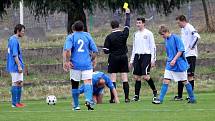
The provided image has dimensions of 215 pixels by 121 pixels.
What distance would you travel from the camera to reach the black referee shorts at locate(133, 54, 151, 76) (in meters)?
21.6

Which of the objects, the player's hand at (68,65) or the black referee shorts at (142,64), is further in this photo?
the black referee shorts at (142,64)

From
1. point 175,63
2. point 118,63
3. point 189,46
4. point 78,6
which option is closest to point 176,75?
point 175,63

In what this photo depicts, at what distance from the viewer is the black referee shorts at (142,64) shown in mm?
21625

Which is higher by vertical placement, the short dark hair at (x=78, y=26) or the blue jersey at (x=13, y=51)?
the short dark hair at (x=78, y=26)

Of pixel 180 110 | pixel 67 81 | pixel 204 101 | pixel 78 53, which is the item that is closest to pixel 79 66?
pixel 78 53

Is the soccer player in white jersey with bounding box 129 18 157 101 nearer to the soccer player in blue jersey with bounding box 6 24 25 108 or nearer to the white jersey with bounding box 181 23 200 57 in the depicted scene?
the white jersey with bounding box 181 23 200 57

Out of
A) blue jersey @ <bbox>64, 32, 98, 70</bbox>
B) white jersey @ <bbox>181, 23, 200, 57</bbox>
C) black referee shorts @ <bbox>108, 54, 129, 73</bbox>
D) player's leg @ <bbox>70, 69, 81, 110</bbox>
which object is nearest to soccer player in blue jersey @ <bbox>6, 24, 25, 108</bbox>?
black referee shorts @ <bbox>108, 54, 129, 73</bbox>

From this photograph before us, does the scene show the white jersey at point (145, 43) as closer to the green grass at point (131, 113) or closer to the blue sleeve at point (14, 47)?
the green grass at point (131, 113)

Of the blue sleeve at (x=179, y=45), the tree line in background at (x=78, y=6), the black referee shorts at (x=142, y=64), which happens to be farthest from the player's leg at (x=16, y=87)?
the tree line in background at (x=78, y=6)

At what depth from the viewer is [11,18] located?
4159cm

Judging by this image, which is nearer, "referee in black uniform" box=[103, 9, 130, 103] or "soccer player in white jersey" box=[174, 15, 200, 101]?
"soccer player in white jersey" box=[174, 15, 200, 101]

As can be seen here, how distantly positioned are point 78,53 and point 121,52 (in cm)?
416

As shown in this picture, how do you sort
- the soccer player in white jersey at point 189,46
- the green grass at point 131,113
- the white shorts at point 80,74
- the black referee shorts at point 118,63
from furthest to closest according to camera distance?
the black referee shorts at point 118,63 → the soccer player in white jersey at point 189,46 → the white shorts at point 80,74 → the green grass at point 131,113

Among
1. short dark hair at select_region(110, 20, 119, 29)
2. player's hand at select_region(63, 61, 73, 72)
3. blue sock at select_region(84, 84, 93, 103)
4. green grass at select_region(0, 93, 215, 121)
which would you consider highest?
short dark hair at select_region(110, 20, 119, 29)
